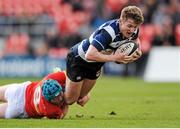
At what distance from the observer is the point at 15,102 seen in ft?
43.8

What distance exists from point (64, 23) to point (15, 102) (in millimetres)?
20827

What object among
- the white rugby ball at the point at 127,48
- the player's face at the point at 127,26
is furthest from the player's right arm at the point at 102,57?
the player's face at the point at 127,26

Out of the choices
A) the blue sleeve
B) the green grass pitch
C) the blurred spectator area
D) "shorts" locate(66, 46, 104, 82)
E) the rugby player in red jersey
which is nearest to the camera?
the green grass pitch

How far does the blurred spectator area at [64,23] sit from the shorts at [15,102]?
1819 centimetres

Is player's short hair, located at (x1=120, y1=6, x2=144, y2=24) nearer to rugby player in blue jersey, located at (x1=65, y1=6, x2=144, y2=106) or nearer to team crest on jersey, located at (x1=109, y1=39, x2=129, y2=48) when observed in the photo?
rugby player in blue jersey, located at (x1=65, y1=6, x2=144, y2=106)

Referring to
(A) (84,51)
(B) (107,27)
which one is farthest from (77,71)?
(B) (107,27)

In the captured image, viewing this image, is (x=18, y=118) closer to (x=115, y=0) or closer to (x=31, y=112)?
(x=31, y=112)

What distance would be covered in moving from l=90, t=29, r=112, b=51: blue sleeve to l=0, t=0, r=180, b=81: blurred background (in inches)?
633

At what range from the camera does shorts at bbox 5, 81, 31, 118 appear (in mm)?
13367

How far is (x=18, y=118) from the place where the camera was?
44.2 ft

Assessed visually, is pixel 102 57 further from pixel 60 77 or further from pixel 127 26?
pixel 60 77

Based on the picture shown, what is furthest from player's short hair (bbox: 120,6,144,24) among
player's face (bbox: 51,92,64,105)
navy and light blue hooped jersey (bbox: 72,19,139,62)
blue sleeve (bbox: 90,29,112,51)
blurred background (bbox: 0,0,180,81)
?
blurred background (bbox: 0,0,180,81)

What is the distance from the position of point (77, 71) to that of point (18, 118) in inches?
57.5

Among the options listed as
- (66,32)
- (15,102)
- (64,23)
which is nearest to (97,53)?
(15,102)
